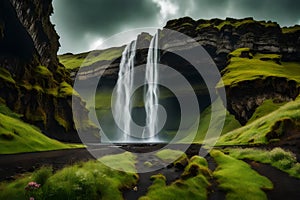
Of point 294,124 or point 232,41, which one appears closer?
point 294,124

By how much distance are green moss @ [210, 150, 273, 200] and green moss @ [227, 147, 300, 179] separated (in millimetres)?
3760

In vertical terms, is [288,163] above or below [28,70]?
below

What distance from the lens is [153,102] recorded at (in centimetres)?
14450

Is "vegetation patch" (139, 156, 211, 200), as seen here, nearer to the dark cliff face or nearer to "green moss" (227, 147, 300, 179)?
"green moss" (227, 147, 300, 179)

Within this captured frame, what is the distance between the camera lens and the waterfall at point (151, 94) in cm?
13962

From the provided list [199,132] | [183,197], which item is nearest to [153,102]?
[199,132]

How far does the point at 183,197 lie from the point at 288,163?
16.4 m

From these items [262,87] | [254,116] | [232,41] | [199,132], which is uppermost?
[232,41]

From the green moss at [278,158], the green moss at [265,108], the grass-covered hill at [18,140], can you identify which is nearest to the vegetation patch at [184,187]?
the green moss at [278,158]

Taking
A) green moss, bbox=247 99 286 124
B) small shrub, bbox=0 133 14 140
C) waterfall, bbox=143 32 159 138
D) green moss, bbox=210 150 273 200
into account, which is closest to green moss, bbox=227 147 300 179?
green moss, bbox=210 150 273 200

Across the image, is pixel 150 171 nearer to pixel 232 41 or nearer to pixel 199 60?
pixel 199 60

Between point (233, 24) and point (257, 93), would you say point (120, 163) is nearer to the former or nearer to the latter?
point (257, 93)

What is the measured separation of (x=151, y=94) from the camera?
146 m

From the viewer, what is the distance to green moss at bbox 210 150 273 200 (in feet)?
72.3
